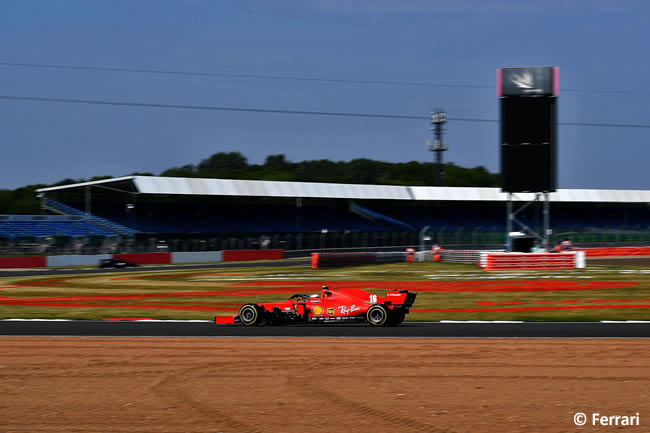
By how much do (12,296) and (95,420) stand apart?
770 inches

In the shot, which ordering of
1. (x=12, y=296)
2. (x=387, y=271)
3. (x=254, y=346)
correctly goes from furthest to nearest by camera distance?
(x=387, y=271)
(x=12, y=296)
(x=254, y=346)

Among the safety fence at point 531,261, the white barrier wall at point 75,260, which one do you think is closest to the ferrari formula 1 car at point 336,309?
the safety fence at point 531,261

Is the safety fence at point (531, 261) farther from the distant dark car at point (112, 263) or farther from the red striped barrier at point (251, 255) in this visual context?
the red striped barrier at point (251, 255)

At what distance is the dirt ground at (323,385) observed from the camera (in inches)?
307

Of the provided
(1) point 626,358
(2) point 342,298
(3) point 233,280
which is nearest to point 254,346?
(2) point 342,298

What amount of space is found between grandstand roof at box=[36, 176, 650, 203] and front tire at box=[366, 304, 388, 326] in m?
41.8

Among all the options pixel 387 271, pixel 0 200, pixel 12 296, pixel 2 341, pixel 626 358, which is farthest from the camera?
pixel 0 200

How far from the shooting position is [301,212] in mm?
72812

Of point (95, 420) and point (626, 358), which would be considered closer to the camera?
point (95, 420)

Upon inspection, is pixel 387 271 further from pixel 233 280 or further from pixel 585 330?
pixel 585 330

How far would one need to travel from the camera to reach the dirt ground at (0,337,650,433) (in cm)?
781

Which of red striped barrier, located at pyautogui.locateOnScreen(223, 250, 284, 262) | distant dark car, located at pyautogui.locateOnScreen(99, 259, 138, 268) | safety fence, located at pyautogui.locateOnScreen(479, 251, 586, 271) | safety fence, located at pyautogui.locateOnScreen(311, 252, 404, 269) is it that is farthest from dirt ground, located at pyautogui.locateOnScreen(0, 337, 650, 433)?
red striped barrier, located at pyautogui.locateOnScreen(223, 250, 284, 262)

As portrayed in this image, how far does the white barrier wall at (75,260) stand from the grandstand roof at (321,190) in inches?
235

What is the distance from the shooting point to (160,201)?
66.1 meters
